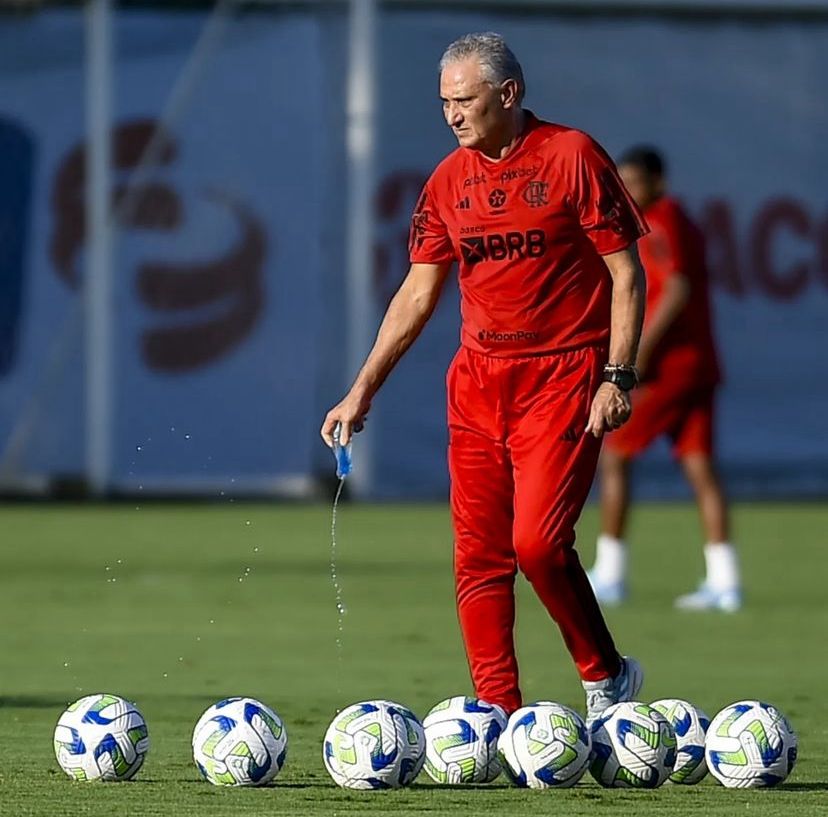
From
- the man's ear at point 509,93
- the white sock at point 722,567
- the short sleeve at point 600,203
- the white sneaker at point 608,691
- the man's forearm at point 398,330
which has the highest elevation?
the man's ear at point 509,93

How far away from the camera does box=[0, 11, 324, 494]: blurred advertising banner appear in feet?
77.0

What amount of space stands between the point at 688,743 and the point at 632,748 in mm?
245

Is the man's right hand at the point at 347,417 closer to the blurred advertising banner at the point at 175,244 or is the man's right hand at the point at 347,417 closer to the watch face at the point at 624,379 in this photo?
the watch face at the point at 624,379

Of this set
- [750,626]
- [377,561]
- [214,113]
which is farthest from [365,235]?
[750,626]

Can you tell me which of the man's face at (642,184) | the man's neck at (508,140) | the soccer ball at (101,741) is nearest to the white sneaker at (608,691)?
the soccer ball at (101,741)

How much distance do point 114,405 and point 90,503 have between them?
0.99 m

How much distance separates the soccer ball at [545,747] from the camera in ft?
24.7

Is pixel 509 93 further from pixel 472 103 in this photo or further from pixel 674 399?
pixel 674 399

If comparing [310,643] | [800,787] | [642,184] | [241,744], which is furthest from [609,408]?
[642,184]

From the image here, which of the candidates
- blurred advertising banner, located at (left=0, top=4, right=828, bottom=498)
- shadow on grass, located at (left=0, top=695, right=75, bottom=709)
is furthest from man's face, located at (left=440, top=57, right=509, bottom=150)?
blurred advertising banner, located at (left=0, top=4, right=828, bottom=498)

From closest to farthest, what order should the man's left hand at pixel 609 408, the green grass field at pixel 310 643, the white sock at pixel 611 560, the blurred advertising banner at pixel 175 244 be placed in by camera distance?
the green grass field at pixel 310 643 < the man's left hand at pixel 609 408 < the white sock at pixel 611 560 < the blurred advertising banner at pixel 175 244

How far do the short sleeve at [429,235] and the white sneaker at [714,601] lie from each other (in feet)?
20.4

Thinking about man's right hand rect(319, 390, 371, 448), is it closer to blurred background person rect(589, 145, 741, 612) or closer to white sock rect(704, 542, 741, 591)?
blurred background person rect(589, 145, 741, 612)

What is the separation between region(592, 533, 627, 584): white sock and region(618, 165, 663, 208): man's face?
1.87m
